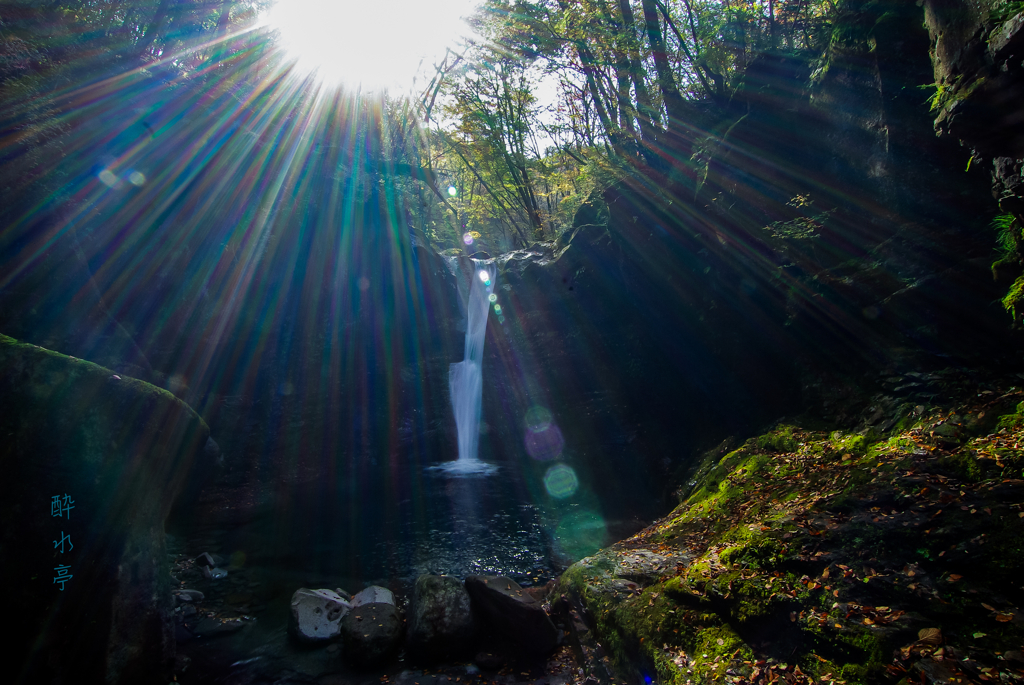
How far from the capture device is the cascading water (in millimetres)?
22406

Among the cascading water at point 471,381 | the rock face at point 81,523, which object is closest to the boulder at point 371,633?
the rock face at point 81,523

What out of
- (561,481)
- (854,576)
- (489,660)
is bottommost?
(489,660)

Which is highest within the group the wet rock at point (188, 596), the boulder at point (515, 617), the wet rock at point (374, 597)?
the wet rock at point (188, 596)

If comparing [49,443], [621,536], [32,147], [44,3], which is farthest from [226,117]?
[621,536]

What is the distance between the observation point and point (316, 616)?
7309 mm

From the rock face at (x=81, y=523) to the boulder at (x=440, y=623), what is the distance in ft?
10.5

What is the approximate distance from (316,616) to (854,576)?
7461 mm

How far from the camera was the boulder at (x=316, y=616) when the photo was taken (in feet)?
23.0

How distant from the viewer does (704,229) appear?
13336 mm

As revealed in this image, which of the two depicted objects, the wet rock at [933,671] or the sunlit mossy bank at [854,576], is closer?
the wet rock at [933,671]

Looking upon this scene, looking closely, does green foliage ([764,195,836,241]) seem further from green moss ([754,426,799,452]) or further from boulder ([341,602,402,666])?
boulder ([341,602,402,666])

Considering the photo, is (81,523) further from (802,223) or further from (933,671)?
(802,223)

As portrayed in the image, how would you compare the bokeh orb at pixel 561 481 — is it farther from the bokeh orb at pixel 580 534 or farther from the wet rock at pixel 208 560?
the wet rock at pixel 208 560

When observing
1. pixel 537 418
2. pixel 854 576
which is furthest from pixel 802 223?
pixel 537 418
